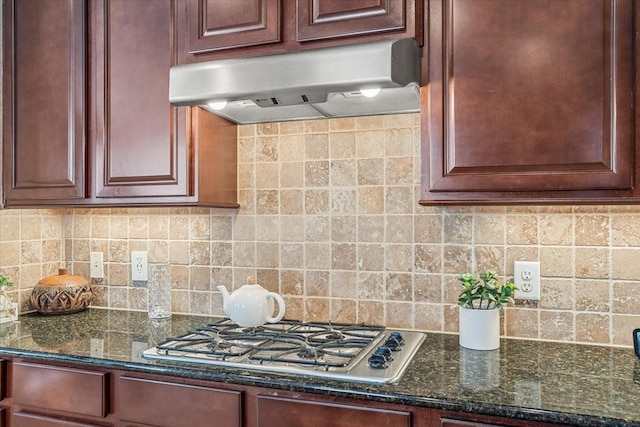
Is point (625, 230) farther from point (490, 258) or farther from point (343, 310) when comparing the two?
point (343, 310)

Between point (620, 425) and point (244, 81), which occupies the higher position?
point (244, 81)

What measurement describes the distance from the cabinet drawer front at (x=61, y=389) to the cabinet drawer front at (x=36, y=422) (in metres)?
0.04

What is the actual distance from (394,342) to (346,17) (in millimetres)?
975

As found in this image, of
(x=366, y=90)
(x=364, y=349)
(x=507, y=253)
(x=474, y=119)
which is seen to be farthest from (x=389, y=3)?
(x=364, y=349)

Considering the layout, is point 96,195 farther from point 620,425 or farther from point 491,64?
point 620,425

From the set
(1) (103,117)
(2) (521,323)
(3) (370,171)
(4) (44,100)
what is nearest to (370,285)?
(3) (370,171)

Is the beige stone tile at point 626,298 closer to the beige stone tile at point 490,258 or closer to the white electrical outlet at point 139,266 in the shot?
the beige stone tile at point 490,258

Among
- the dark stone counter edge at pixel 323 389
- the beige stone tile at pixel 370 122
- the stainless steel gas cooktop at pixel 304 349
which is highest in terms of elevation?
the beige stone tile at pixel 370 122

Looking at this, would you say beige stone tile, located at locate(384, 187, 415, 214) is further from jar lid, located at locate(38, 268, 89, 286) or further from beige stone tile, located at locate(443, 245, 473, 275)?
jar lid, located at locate(38, 268, 89, 286)

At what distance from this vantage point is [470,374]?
4.14ft

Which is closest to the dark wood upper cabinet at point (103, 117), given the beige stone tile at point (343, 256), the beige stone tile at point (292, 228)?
the beige stone tile at point (292, 228)

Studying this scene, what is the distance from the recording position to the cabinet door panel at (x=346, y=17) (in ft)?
4.56

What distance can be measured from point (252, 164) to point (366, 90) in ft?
2.38

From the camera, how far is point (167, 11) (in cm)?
167
